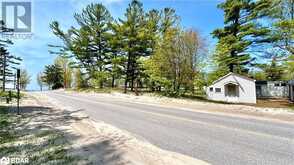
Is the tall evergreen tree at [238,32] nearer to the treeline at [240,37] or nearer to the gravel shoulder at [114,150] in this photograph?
the treeline at [240,37]

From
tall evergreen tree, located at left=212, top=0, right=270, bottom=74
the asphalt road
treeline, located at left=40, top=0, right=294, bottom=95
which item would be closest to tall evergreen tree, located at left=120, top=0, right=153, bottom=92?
treeline, located at left=40, top=0, right=294, bottom=95

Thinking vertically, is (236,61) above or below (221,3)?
below

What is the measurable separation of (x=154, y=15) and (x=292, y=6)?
20.6 m

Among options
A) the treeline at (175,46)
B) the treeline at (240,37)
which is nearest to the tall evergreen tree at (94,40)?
the treeline at (175,46)

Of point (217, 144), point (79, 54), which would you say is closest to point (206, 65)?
point (217, 144)

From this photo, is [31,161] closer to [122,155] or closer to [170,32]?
[122,155]

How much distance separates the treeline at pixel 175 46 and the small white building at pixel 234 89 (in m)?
1.66

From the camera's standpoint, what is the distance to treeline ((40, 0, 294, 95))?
2435 cm

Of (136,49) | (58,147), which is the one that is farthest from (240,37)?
(58,147)

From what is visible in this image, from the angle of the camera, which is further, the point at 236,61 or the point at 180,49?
the point at 236,61

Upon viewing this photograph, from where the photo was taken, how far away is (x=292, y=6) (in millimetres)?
21688

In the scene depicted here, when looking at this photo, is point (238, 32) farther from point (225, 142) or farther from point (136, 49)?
point (225, 142)

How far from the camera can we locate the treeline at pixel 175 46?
79.9ft

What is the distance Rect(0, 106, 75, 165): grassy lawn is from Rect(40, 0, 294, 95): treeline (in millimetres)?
17786
